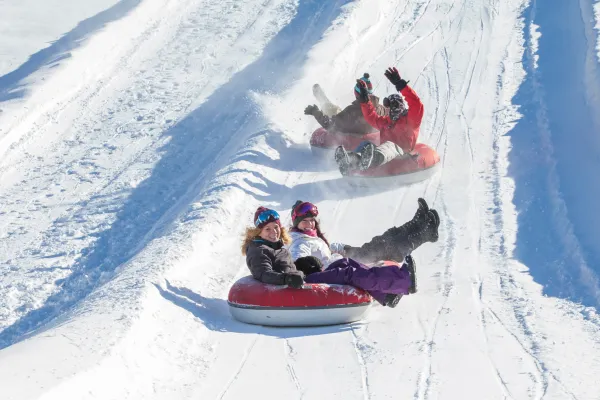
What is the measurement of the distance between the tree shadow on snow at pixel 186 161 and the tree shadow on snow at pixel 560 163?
3.57 m

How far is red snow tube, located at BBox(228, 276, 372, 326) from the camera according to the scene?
633cm

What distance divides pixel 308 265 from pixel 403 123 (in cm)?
365

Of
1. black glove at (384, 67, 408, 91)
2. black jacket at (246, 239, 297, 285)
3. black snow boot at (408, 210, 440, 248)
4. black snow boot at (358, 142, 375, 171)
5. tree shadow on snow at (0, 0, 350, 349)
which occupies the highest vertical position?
black glove at (384, 67, 408, 91)

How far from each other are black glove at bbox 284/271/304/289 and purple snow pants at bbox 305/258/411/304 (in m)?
0.30

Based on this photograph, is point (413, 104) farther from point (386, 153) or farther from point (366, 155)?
point (366, 155)

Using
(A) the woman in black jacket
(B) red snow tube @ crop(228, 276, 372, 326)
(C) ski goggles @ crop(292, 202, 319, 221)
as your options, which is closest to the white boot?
(C) ski goggles @ crop(292, 202, 319, 221)

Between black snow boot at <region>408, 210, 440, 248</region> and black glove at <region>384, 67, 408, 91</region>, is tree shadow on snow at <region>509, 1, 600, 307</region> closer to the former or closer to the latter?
black snow boot at <region>408, 210, 440, 248</region>

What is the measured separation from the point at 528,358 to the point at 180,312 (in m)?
2.59

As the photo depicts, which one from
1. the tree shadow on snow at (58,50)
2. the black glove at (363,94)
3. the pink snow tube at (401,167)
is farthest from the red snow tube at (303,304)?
the tree shadow on snow at (58,50)

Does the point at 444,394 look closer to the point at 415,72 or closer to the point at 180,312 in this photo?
the point at 180,312

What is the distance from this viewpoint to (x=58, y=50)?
15.9m

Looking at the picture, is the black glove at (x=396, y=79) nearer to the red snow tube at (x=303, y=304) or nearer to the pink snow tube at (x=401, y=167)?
the pink snow tube at (x=401, y=167)

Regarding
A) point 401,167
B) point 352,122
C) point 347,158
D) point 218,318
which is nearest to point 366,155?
point 347,158

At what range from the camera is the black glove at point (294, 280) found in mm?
6277
